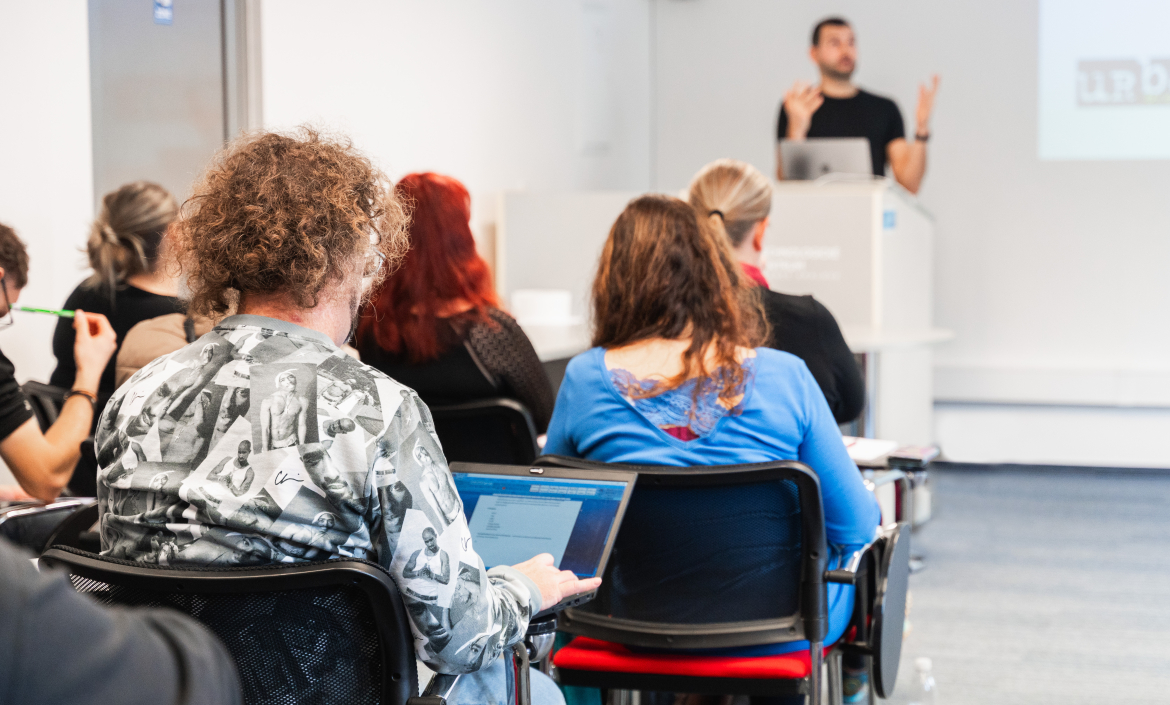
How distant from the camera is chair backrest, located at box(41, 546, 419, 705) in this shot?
90 centimetres

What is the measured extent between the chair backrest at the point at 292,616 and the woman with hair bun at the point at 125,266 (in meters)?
1.33

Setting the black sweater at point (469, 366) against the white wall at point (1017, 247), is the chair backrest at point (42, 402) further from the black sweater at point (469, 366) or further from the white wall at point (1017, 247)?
the white wall at point (1017, 247)

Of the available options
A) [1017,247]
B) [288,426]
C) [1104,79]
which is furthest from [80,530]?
[1104,79]

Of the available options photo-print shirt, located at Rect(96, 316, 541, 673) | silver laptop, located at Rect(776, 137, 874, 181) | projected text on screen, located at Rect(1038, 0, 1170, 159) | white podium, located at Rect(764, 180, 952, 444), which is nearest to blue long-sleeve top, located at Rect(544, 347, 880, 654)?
photo-print shirt, located at Rect(96, 316, 541, 673)

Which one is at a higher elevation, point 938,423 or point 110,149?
point 110,149

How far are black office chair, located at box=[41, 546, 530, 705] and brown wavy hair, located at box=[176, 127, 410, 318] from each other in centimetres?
29

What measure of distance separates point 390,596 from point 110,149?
217cm

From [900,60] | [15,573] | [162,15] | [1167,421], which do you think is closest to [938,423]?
[1167,421]

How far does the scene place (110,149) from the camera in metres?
2.71

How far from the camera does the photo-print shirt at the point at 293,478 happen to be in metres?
0.96

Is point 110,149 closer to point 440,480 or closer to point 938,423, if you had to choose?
point 440,480

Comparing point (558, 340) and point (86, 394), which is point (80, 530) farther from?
point (558, 340)

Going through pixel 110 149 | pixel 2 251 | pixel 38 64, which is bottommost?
pixel 2 251

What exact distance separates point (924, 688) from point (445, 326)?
1378mm
